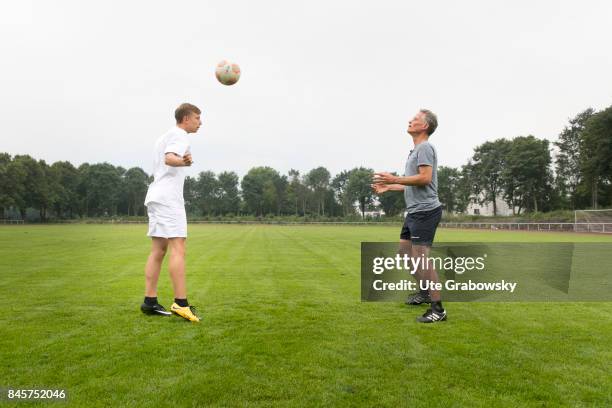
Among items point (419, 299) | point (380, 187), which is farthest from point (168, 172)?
point (419, 299)

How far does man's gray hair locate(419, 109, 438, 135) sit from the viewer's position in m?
5.88

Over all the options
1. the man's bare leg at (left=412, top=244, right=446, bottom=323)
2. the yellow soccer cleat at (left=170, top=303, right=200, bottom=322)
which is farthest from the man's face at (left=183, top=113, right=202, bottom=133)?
the man's bare leg at (left=412, top=244, right=446, bottom=323)

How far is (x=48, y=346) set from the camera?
4.01m

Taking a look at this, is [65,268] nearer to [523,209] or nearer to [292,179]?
[523,209]

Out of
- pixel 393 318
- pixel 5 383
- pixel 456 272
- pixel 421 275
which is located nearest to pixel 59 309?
pixel 5 383

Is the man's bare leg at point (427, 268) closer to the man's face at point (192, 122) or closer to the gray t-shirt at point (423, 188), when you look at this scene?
the gray t-shirt at point (423, 188)

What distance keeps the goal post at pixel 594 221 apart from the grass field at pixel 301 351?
42.0 m

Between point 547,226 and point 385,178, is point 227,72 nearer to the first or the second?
point 385,178

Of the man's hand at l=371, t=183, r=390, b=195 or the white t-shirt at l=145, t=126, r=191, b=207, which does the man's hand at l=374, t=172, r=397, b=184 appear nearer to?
the man's hand at l=371, t=183, r=390, b=195

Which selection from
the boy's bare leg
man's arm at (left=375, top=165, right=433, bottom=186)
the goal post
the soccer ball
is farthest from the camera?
the goal post

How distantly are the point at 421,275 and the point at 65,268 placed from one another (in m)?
8.50

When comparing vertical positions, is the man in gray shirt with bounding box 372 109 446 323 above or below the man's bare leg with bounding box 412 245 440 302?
above

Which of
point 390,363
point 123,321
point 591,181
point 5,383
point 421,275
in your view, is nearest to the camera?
point 5,383

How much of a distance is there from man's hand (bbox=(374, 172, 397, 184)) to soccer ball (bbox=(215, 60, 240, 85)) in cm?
338
